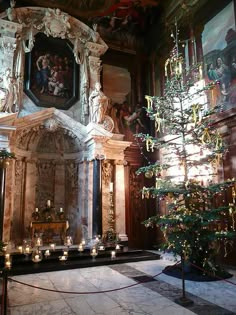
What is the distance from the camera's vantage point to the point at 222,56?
8.70 m

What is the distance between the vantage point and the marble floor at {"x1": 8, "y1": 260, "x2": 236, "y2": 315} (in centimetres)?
435

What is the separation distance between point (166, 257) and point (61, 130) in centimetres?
562

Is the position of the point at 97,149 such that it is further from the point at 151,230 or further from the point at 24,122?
the point at 151,230

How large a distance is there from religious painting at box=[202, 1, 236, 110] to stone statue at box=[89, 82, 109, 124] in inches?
149

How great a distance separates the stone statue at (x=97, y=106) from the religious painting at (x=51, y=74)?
87 centimetres

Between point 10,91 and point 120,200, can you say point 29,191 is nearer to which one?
point 120,200

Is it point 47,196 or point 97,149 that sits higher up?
point 97,149

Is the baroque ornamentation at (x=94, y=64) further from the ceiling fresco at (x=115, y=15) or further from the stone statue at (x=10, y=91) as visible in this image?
the stone statue at (x=10, y=91)

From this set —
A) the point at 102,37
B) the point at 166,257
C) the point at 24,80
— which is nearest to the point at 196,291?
the point at 166,257

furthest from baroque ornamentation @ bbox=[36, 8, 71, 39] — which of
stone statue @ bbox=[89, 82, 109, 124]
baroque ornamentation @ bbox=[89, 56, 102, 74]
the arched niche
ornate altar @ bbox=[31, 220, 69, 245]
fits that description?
ornate altar @ bbox=[31, 220, 69, 245]

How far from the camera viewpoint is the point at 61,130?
10.3 meters

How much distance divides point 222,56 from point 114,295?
24.4 ft

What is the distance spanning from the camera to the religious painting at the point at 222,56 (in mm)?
8281

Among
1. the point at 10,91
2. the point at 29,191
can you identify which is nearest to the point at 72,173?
the point at 29,191
